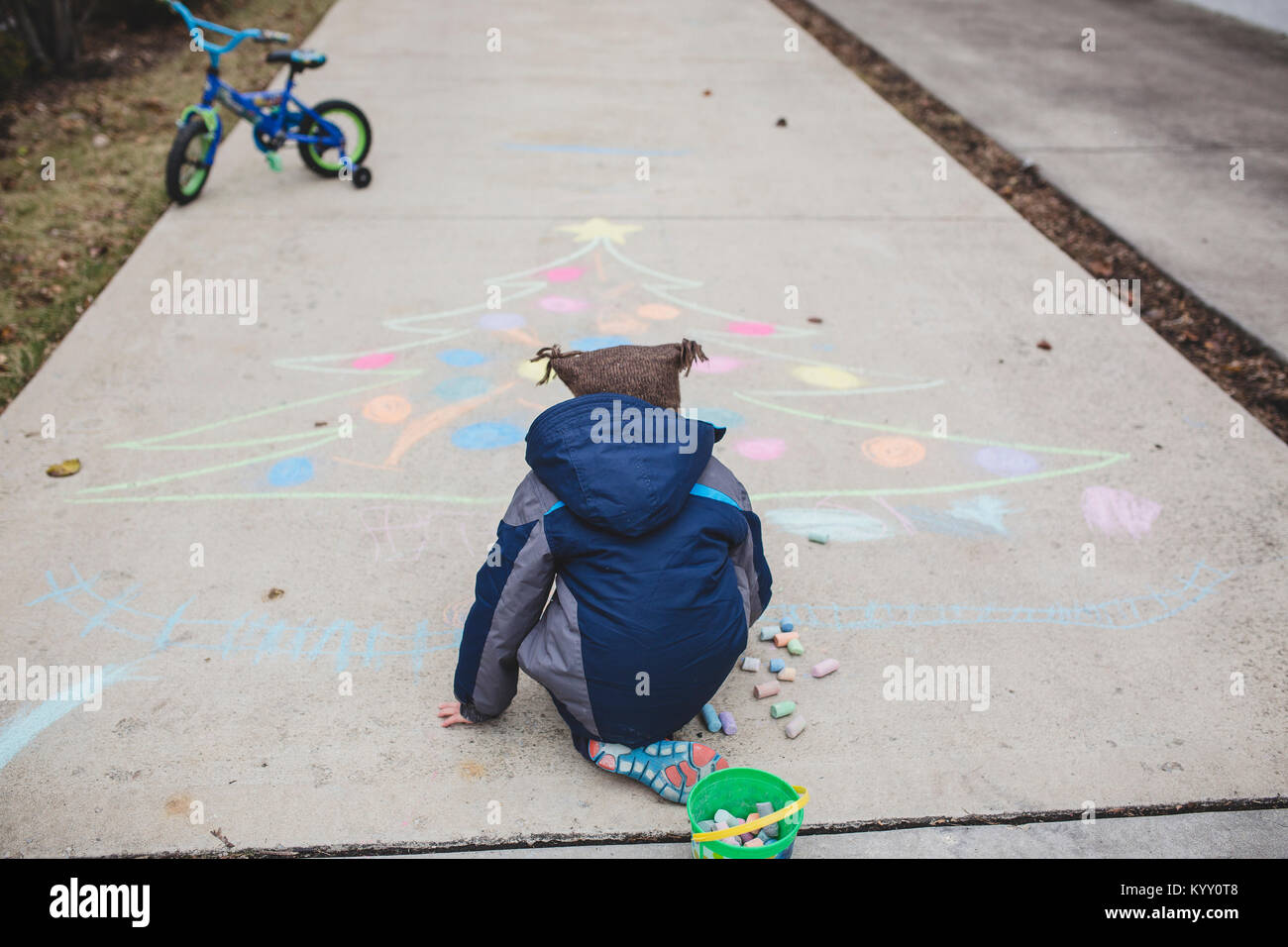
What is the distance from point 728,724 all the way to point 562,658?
52 cm

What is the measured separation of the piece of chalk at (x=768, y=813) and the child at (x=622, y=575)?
0.19 metres

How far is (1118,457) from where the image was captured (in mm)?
3693

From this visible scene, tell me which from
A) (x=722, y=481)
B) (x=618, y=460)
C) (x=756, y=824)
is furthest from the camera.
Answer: (x=722, y=481)

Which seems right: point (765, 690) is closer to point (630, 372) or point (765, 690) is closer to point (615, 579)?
point (615, 579)

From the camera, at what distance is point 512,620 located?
92.0 inches

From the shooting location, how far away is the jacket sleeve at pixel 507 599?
2.29m

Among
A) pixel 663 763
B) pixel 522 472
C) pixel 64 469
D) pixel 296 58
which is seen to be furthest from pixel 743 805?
pixel 296 58

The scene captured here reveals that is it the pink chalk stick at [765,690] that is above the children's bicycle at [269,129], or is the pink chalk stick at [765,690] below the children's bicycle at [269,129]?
below

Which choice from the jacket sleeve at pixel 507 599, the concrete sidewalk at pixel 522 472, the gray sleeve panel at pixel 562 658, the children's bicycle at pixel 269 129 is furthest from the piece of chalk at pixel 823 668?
the children's bicycle at pixel 269 129

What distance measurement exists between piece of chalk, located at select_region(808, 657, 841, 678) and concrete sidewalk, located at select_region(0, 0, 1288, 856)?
3cm

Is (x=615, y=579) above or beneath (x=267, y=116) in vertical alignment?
beneath

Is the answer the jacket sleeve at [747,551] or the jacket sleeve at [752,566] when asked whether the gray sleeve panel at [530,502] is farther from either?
the jacket sleeve at [752,566]

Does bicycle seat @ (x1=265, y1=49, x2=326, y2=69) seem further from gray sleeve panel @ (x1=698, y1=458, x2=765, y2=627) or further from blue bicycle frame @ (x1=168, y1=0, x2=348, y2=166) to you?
gray sleeve panel @ (x1=698, y1=458, x2=765, y2=627)
